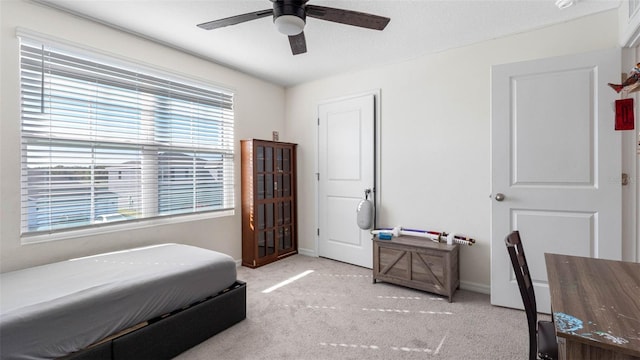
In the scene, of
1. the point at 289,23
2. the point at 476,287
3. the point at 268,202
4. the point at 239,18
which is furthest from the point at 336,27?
the point at 476,287

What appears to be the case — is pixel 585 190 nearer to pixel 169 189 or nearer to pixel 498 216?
pixel 498 216

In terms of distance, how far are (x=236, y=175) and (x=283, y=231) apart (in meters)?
1.04

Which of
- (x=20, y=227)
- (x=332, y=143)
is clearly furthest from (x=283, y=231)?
(x=20, y=227)

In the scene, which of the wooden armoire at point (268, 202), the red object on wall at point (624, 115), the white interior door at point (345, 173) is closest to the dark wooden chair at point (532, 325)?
the red object on wall at point (624, 115)

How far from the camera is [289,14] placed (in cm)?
185

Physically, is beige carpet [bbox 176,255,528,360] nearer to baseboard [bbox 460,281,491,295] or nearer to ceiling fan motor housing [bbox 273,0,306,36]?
baseboard [bbox 460,281,491,295]

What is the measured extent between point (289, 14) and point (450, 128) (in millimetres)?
2028

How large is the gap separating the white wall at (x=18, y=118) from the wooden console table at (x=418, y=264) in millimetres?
1873

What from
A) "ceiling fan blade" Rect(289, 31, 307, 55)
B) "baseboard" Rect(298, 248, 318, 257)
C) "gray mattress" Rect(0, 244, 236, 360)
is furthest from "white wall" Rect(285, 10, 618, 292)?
"gray mattress" Rect(0, 244, 236, 360)

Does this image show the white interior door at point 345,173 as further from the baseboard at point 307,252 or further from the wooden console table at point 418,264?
the wooden console table at point 418,264

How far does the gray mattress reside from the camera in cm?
137

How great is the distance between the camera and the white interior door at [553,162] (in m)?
2.16

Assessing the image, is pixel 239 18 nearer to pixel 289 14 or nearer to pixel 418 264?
pixel 289 14

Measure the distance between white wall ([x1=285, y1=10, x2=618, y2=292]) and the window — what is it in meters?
2.04
